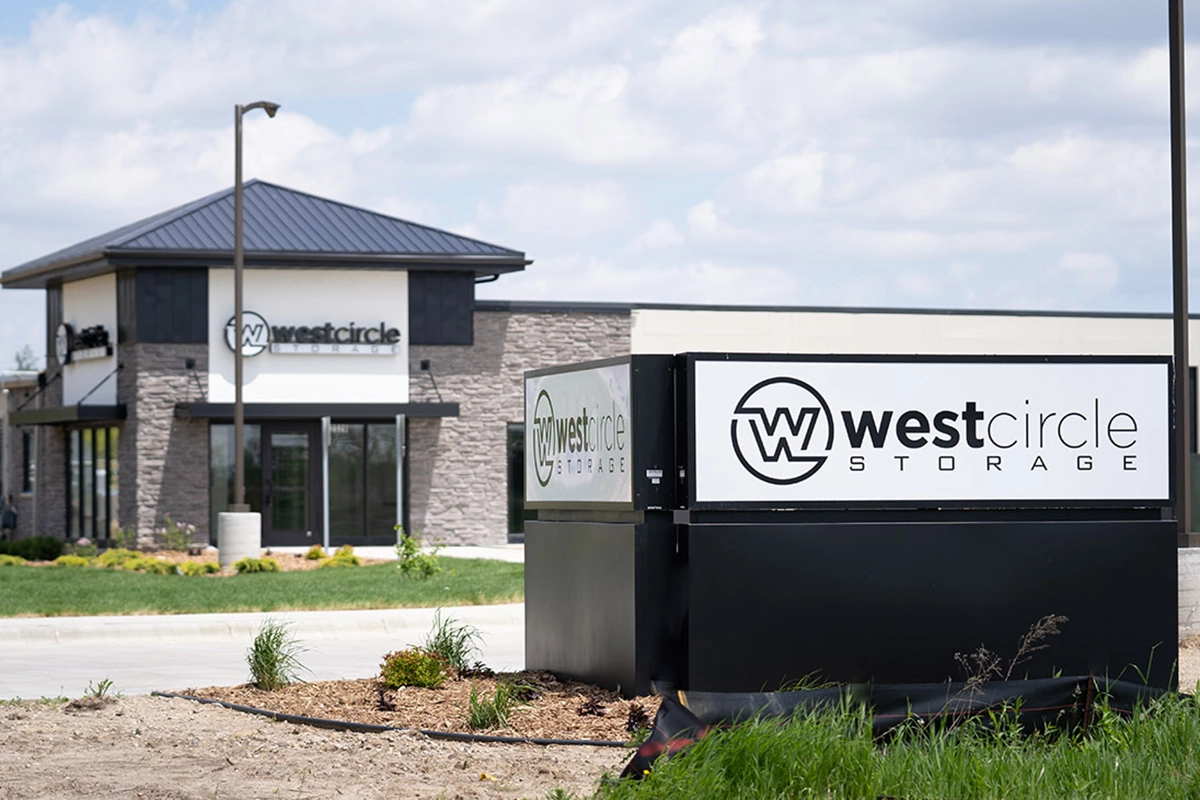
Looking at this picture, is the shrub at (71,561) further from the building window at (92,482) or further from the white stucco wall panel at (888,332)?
the white stucco wall panel at (888,332)

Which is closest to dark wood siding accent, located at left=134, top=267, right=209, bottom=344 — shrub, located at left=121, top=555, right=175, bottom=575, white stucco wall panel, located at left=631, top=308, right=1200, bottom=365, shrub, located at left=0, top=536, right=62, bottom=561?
shrub, located at left=0, top=536, right=62, bottom=561

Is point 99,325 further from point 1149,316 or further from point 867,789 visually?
point 867,789

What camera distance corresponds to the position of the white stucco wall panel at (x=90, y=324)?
33781 mm

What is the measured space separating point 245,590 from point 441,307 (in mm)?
13852

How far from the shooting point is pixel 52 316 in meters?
37.3

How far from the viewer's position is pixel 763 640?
9.53 meters

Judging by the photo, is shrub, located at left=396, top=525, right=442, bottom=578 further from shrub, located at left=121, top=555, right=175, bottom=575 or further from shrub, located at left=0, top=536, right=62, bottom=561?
shrub, located at left=0, top=536, right=62, bottom=561

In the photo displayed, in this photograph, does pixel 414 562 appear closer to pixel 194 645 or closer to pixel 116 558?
pixel 194 645

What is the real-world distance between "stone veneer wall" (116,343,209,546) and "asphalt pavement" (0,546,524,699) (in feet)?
48.3

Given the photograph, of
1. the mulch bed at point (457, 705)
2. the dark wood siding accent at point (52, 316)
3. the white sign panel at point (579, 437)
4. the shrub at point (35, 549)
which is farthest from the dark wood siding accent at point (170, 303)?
the mulch bed at point (457, 705)

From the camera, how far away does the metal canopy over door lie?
111 feet

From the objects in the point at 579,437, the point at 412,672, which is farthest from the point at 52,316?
the point at 412,672

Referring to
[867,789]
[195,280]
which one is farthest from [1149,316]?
[867,789]

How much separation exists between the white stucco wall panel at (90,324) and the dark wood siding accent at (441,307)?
627 cm
